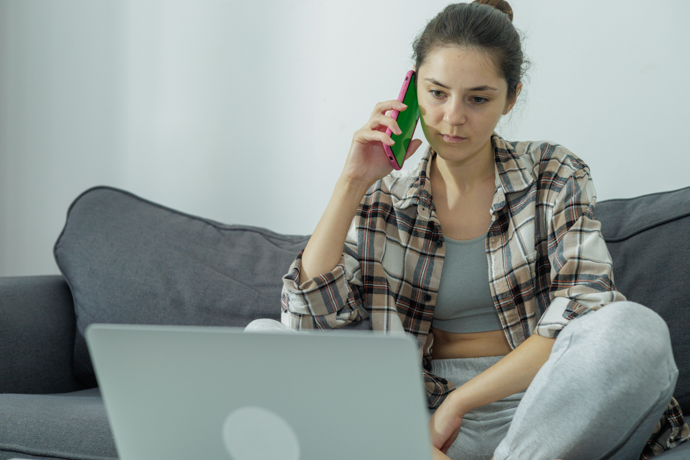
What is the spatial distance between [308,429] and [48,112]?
5.82 ft

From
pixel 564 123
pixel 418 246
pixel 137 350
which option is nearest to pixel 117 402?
pixel 137 350

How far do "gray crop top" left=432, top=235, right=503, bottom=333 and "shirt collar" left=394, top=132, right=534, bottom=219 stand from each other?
0.08 m

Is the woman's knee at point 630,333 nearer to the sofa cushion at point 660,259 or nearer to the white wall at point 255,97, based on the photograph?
the sofa cushion at point 660,259

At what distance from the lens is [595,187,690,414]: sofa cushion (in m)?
1.04

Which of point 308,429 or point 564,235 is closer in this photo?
point 308,429

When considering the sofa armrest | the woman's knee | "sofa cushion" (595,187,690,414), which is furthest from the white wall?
the woman's knee

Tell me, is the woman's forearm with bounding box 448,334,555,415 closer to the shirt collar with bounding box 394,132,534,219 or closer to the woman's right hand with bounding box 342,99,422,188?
the shirt collar with bounding box 394,132,534,219

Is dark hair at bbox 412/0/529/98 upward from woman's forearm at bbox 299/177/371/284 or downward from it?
upward

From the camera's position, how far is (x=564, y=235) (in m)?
0.96

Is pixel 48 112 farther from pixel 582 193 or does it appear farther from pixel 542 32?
pixel 582 193

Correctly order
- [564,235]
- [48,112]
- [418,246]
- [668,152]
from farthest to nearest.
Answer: [48,112], [668,152], [418,246], [564,235]

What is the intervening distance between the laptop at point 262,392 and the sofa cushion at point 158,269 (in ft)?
2.60

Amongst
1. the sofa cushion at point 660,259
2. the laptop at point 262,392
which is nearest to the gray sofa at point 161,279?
the sofa cushion at point 660,259

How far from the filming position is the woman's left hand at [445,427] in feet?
2.76
